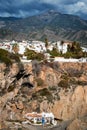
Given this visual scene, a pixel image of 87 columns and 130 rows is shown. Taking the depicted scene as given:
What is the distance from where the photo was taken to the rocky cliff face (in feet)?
206

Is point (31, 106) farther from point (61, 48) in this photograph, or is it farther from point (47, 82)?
point (61, 48)

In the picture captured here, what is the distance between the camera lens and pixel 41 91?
7019 cm

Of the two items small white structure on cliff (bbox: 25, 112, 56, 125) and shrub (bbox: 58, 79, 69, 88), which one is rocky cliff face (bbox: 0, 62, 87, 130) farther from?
small white structure on cliff (bbox: 25, 112, 56, 125)

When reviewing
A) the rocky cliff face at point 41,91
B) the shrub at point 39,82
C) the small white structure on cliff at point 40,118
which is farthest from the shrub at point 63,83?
the small white structure on cliff at point 40,118

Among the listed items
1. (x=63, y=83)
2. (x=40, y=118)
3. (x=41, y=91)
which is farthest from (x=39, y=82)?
(x=40, y=118)

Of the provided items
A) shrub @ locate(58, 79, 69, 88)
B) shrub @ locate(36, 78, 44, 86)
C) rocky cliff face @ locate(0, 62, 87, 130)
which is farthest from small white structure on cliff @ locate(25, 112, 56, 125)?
shrub @ locate(36, 78, 44, 86)

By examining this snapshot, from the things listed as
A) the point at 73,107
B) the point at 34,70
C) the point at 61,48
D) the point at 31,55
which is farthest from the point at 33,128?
the point at 61,48

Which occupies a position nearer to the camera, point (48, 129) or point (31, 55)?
point (48, 129)

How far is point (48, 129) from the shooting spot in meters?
57.9

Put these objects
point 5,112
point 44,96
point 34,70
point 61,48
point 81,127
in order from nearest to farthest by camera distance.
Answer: point 81,127 < point 5,112 < point 44,96 < point 34,70 < point 61,48

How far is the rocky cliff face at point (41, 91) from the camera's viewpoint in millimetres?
62750

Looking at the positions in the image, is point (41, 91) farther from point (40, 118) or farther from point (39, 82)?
point (40, 118)

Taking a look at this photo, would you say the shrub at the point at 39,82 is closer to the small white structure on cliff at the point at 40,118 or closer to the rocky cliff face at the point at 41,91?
the rocky cliff face at the point at 41,91

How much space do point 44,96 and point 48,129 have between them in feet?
35.4
